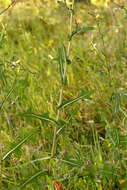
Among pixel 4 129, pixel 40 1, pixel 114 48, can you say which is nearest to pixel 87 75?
pixel 114 48

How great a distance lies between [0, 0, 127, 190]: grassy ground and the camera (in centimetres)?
147

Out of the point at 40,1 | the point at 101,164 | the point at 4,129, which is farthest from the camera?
the point at 40,1

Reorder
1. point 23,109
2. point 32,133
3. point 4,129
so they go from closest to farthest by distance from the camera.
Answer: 1. point 32,133
2. point 4,129
3. point 23,109

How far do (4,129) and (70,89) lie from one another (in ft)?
2.11

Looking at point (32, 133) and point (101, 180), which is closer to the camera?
point (32, 133)

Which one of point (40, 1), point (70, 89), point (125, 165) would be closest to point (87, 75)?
point (70, 89)

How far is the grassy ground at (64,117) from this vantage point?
1.47 m

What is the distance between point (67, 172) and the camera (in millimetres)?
1600

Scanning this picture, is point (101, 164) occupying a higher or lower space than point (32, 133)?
lower

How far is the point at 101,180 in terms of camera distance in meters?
1.60

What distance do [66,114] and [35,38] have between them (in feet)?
6.95

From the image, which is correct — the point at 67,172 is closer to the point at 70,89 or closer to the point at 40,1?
the point at 70,89

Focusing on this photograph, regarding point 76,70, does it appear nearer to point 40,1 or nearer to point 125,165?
point 125,165

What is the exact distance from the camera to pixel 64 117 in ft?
7.73
